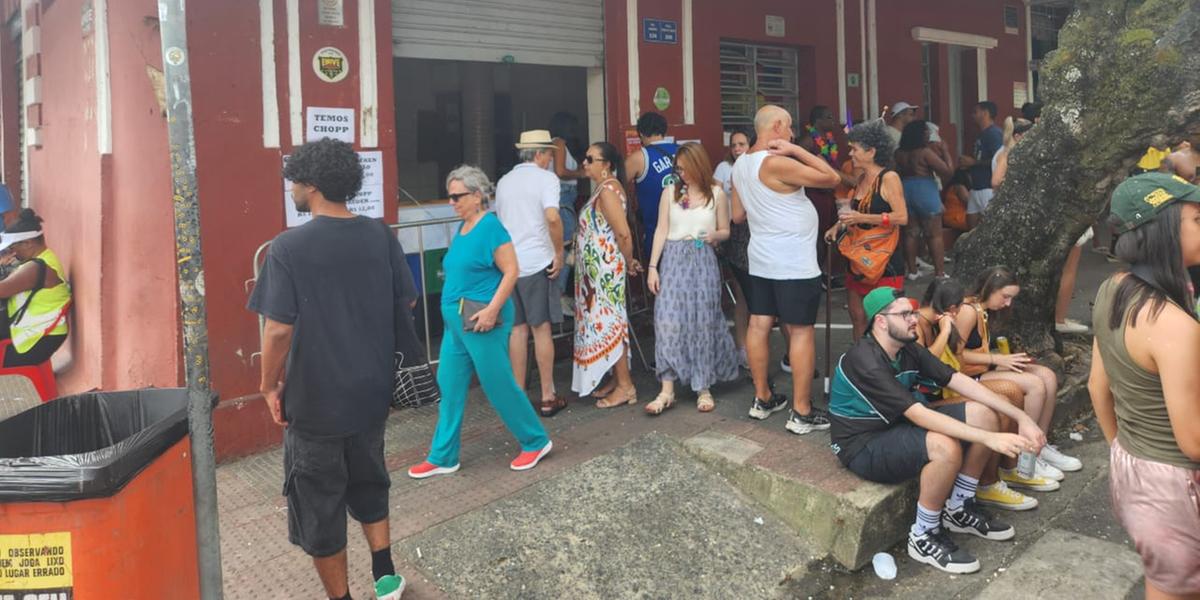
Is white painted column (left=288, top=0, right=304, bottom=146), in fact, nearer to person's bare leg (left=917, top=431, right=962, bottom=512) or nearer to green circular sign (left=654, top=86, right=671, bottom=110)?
green circular sign (left=654, top=86, right=671, bottom=110)

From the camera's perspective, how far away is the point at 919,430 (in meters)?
3.88

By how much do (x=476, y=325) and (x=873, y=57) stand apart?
22.1ft

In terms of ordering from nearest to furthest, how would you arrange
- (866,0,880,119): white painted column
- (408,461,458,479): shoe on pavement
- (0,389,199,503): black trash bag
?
(0,389,199,503): black trash bag, (408,461,458,479): shoe on pavement, (866,0,880,119): white painted column

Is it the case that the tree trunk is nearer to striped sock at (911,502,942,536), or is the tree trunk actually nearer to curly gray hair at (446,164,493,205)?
striped sock at (911,502,942,536)

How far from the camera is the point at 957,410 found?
3.97 m

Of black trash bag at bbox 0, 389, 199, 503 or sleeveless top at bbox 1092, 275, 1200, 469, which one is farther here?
sleeveless top at bbox 1092, 275, 1200, 469

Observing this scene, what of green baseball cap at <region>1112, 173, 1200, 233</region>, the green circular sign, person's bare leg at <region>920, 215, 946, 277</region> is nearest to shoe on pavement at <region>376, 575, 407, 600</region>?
green baseball cap at <region>1112, 173, 1200, 233</region>

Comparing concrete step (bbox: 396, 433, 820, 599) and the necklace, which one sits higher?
the necklace

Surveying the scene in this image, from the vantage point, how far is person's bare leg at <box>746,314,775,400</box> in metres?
5.11

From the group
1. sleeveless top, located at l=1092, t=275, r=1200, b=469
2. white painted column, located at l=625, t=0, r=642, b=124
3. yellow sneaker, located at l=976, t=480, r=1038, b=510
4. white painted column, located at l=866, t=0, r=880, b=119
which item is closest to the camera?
sleeveless top, located at l=1092, t=275, r=1200, b=469

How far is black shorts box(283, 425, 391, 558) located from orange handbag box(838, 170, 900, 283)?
339 centimetres

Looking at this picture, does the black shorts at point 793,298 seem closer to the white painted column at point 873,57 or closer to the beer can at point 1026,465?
the beer can at point 1026,465

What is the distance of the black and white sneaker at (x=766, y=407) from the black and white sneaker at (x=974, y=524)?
1.27 m

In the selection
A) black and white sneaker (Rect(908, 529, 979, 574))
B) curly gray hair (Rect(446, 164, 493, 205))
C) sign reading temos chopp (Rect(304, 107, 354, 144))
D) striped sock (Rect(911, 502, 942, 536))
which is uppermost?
sign reading temos chopp (Rect(304, 107, 354, 144))
